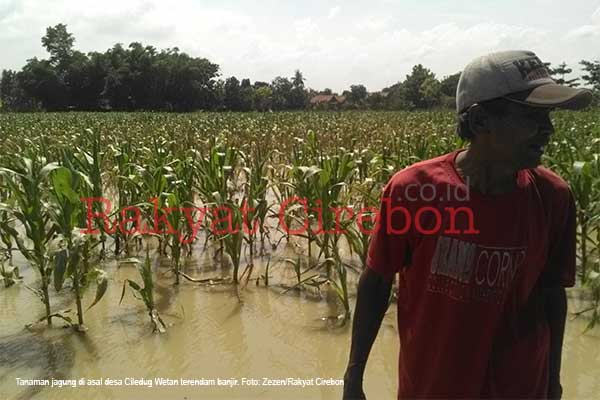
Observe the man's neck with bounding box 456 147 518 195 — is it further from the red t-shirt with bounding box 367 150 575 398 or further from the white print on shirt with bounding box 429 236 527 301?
the white print on shirt with bounding box 429 236 527 301

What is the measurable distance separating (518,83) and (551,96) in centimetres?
8

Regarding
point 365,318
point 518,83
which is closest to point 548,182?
point 518,83

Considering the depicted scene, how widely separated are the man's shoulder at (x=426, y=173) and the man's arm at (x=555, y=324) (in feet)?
→ 1.52

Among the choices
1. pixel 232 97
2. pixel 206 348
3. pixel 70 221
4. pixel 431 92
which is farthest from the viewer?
pixel 232 97

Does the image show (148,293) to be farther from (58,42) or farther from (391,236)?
(58,42)

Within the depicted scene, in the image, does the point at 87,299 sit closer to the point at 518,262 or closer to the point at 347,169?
the point at 347,169

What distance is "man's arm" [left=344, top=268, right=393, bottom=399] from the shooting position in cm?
140

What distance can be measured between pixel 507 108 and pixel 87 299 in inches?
132

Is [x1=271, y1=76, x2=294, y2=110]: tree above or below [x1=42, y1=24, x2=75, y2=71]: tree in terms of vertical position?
below

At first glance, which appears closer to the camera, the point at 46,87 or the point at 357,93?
the point at 46,87

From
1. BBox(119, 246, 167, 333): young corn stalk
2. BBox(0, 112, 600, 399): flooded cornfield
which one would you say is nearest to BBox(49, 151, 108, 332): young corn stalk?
BBox(0, 112, 600, 399): flooded cornfield

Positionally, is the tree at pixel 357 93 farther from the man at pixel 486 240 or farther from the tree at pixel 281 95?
the man at pixel 486 240

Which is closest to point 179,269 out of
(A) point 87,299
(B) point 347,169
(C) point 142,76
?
(A) point 87,299

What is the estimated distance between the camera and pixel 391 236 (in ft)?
4.33
